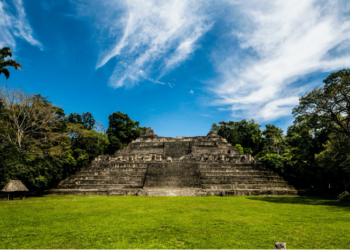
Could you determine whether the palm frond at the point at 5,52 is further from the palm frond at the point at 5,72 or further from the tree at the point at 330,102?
the tree at the point at 330,102

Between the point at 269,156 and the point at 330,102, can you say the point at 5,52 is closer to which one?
the point at 330,102

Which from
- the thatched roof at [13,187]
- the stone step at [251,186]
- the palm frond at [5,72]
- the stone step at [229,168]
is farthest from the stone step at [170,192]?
the palm frond at [5,72]

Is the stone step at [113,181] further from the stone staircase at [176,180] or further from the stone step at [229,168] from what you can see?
the stone step at [229,168]

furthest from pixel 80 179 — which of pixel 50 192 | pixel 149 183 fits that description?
pixel 149 183

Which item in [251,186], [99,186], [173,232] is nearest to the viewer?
[173,232]

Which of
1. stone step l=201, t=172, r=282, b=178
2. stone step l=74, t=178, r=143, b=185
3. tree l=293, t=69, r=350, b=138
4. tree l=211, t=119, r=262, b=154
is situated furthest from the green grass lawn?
tree l=211, t=119, r=262, b=154

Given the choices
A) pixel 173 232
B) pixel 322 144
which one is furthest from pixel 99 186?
pixel 322 144

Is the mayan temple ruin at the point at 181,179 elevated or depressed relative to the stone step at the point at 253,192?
elevated

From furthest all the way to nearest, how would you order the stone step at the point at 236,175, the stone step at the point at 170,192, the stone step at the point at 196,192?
1. the stone step at the point at 236,175
2. the stone step at the point at 196,192
3. the stone step at the point at 170,192

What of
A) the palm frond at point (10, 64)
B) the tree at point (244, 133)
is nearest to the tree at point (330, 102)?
the palm frond at point (10, 64)

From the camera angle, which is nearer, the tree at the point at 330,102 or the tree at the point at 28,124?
the tree at the point at 330,102

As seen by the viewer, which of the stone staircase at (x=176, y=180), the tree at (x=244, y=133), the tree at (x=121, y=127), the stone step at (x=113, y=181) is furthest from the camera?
the tree at (x=244, y=133)

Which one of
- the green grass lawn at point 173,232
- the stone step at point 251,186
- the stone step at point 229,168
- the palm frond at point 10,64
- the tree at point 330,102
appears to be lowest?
the stone step at point 251,186

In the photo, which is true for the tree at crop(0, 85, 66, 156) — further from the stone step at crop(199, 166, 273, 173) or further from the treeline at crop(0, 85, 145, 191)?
the stone step at crop(199, 166, 273, 173)
